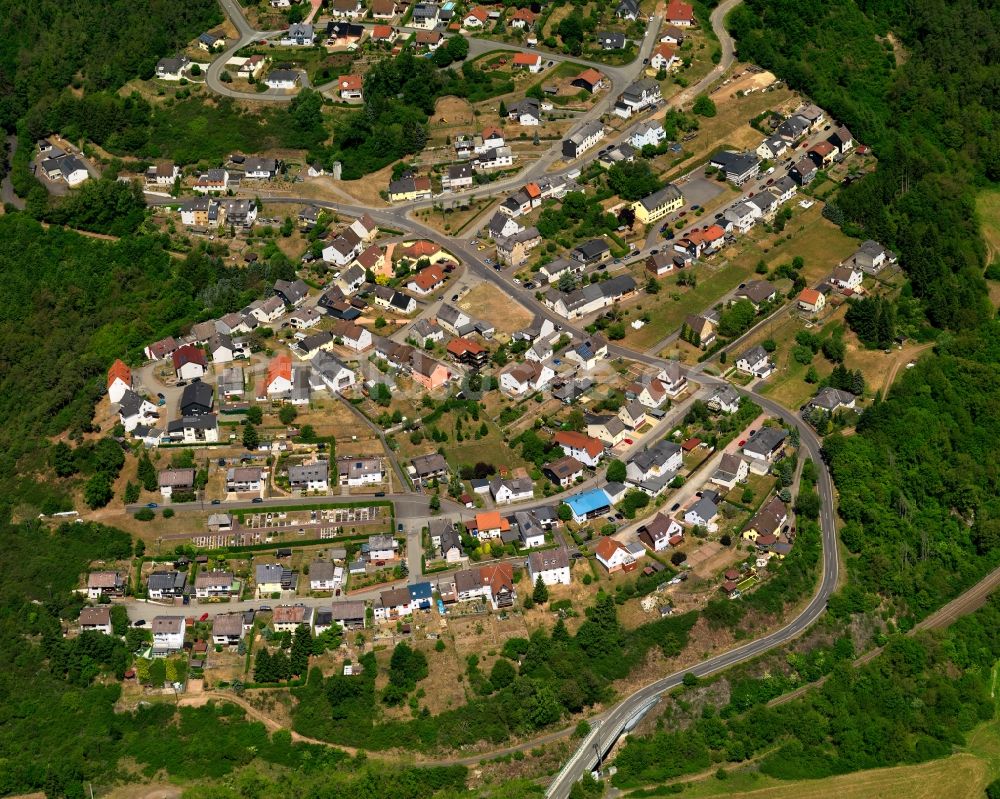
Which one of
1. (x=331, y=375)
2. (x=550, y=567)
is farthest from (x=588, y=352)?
(x=550, y=567)

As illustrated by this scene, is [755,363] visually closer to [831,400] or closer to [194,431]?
[831,400]

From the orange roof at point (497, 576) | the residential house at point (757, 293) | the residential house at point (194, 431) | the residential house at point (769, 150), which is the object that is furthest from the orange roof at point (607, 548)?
the residential house at point (769, 150)

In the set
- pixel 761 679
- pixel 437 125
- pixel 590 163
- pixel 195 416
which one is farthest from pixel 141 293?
pixel 761 679

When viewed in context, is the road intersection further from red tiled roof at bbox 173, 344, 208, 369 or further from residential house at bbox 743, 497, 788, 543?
red tiled roof at bbox 173, 344, 208, 369

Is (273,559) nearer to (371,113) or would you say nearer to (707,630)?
(707,630)

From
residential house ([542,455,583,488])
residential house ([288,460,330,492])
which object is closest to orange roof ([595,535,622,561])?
residential house ([542,455,583,488])
